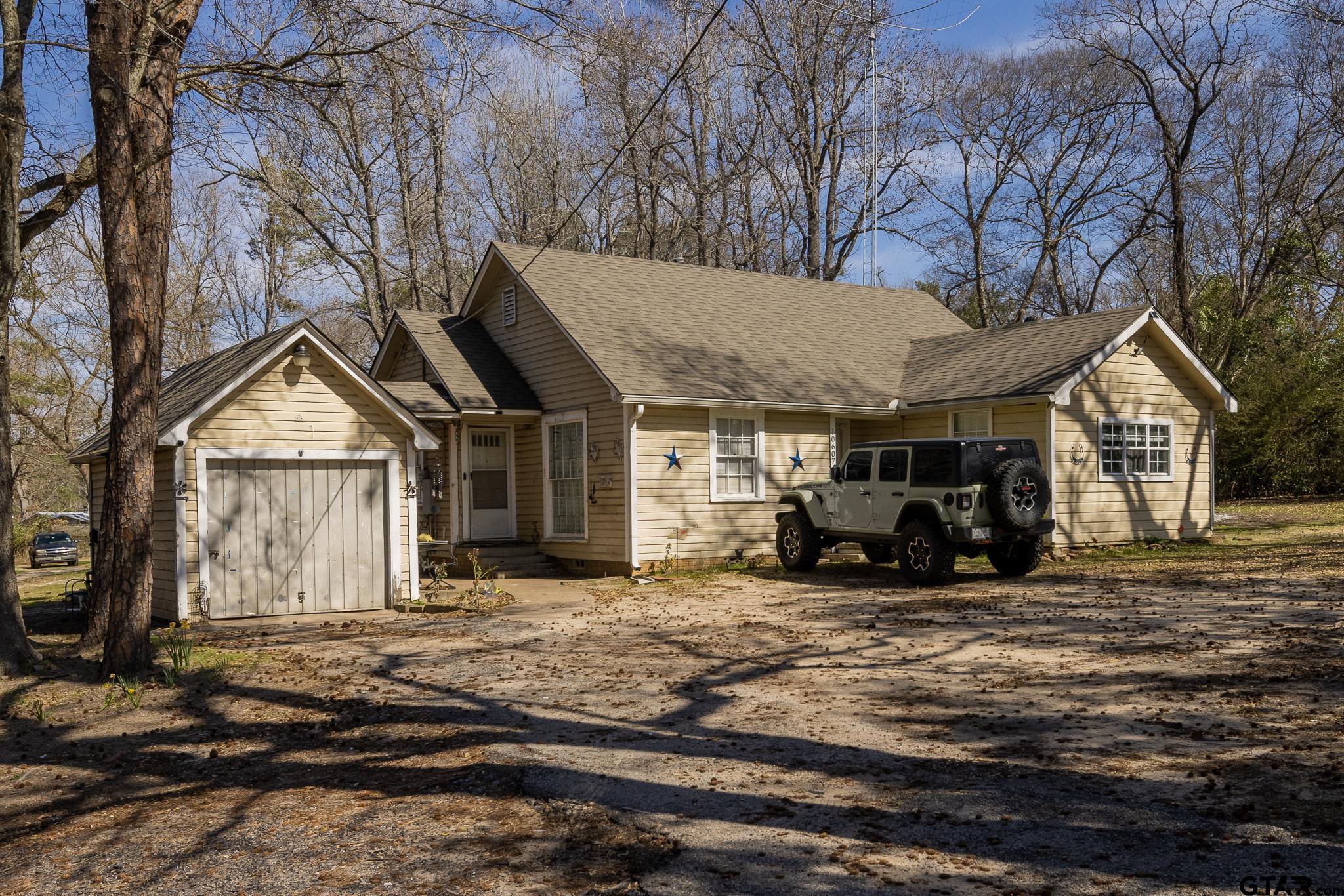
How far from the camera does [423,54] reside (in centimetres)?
1134

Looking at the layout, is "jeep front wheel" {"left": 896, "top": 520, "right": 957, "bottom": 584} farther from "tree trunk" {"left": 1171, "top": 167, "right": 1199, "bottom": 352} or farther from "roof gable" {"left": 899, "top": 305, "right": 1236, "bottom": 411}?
"tree trunk" {"left": 1171, "top": 167, "right": 1199, "bottom": 352}

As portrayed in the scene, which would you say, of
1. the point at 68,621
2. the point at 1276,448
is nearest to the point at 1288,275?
the point at 1276,448

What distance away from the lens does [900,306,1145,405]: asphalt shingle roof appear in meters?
19.2

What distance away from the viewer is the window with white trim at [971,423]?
19922 millimetres

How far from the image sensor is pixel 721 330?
21.8 m

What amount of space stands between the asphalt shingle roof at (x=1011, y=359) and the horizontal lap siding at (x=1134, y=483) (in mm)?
592

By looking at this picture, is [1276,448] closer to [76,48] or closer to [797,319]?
[797,319]

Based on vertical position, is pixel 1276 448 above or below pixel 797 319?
below

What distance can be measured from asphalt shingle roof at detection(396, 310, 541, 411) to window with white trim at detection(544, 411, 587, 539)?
74 centimetres

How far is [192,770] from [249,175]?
8699 millimetres

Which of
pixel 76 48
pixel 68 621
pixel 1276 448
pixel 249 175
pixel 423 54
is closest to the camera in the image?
pixel 76 48

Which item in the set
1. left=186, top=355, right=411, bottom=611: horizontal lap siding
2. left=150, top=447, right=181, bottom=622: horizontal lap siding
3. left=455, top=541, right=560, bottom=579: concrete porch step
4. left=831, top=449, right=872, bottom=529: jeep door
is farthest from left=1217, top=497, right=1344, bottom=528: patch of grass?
left=150, top=447, right=181, bottom=622: horizontal lap siding

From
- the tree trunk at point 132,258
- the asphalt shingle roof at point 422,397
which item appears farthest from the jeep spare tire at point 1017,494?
the tree trunk at point 132,258

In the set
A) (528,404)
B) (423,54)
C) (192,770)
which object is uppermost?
(423,54)
